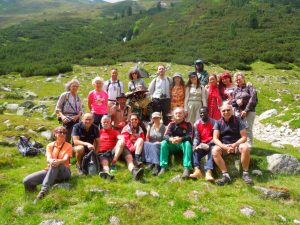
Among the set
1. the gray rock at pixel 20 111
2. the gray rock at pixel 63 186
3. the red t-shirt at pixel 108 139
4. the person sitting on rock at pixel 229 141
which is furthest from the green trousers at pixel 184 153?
the gray rock at pixel 20 111

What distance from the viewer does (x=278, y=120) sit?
1902 centimetres

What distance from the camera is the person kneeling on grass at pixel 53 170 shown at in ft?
28.3

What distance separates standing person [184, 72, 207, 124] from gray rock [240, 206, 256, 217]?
438 centimetres

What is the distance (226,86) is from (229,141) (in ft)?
8.22

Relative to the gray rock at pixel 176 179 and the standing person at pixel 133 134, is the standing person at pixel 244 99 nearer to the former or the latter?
the gray rock at pixel 176 179

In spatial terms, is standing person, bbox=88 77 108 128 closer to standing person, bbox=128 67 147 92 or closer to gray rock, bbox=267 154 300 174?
standing person, bbox=128 67 147 92

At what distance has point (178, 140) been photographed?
33.5ft

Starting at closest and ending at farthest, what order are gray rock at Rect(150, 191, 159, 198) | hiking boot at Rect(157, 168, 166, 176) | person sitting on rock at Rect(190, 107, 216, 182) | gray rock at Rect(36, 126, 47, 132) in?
gray rock at Rect(150, 191, 159, 198), person sitting on rock at Rect(190, 107, 216, 182), hiking boot at Rect(157, 168, 166, 176), gray rock at Rect(36, 126, 47, 132)

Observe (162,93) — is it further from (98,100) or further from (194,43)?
(194,43)

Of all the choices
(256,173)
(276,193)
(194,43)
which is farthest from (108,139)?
(194,43)

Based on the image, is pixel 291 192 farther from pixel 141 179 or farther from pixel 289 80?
pixel 289 80

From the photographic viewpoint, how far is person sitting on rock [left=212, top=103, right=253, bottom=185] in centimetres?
952

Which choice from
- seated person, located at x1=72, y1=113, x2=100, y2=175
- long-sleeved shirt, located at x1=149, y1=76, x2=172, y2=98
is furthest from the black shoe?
long-sleeved shirt, located at x1=149, y1=76, x2=172, y2=98

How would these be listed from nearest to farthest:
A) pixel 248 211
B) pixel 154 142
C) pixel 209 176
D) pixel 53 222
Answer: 1. pixel 53 222
2. pixel 248 211
3. pixel 209 176
4. pixel 154 142
